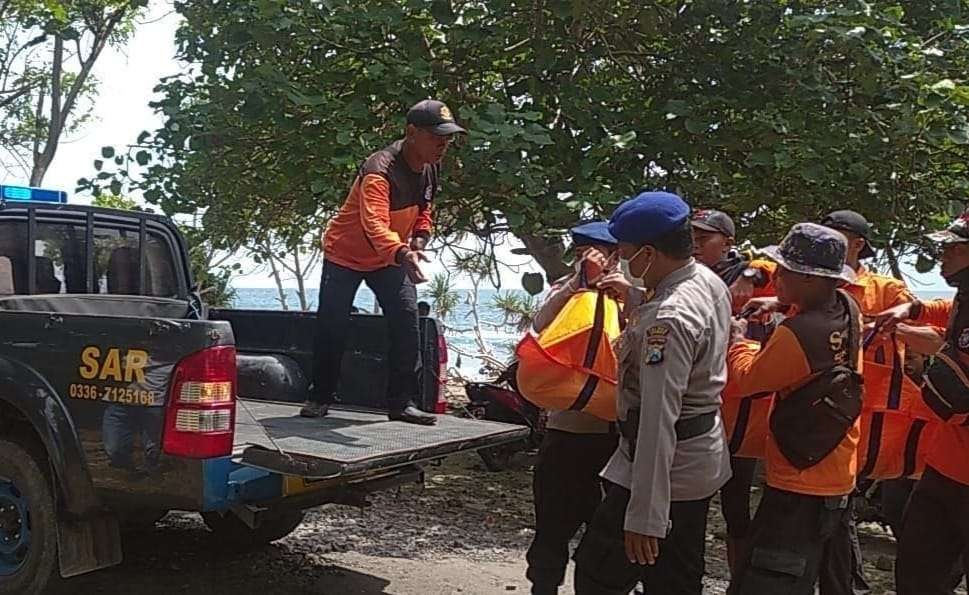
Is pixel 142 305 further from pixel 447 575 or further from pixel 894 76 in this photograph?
pixel 894 76

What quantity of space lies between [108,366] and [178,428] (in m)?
0.42

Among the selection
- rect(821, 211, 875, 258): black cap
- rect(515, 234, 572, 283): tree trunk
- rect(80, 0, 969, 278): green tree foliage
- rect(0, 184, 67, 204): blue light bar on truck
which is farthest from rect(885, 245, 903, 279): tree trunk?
rect(0, 184, 67, 204): blue light bar on truck

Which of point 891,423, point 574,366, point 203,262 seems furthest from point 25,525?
point 203,262

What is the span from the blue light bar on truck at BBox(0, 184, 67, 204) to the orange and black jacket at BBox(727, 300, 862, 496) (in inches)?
145

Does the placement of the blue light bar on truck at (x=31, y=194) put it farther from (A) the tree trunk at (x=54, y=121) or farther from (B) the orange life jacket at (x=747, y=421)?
(A) the tree trunk at (x=54, y=121)

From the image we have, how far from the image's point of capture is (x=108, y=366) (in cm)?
390

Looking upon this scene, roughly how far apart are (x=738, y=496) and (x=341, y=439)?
169cm

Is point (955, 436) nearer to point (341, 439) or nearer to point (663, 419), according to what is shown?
point (663, 419)

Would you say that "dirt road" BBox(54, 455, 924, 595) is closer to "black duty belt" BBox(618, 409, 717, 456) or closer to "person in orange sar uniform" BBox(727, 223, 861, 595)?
"person in orange sar uniform" BBox(727, 223, 861, 595)

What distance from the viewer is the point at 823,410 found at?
10.5ft

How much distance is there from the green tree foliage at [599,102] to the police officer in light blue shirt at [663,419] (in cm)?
286

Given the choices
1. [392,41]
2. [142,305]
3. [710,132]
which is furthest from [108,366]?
[710,132]

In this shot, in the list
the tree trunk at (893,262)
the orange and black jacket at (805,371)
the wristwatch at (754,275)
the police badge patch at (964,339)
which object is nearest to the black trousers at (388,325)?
the wristwatch at (754,275)

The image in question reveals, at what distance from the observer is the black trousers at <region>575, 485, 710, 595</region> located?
3.13 meters
